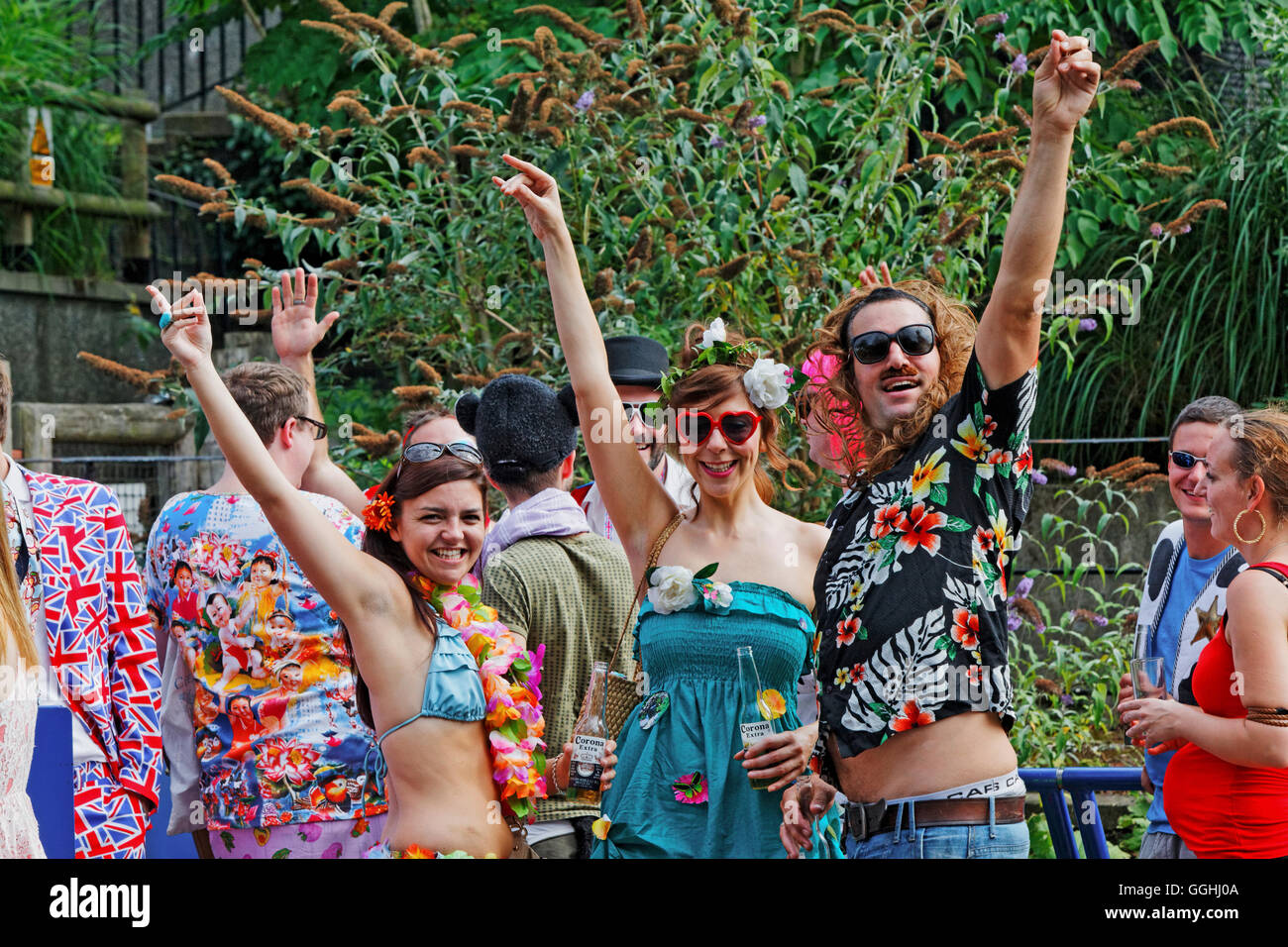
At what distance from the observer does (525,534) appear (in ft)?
11.5

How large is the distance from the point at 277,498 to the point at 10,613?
1.72 feet

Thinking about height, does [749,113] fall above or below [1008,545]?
above

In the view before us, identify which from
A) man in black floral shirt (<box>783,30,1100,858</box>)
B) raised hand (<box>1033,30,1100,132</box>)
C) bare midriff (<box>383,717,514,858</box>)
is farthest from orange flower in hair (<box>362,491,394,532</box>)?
raised hand (<box>1033,30,1100,132</box>)

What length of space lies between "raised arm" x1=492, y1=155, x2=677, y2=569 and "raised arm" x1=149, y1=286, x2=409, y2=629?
52 cm

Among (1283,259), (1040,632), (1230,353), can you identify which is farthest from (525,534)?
(1283,259)

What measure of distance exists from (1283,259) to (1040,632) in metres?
3.42

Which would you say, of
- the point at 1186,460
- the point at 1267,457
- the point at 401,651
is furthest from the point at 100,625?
the point at 1186,460

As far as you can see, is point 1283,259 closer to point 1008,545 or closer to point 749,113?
point 749,113

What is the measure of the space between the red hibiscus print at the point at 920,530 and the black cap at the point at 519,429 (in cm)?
128

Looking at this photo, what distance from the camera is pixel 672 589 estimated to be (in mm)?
2877

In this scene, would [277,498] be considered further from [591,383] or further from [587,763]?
[587,763]

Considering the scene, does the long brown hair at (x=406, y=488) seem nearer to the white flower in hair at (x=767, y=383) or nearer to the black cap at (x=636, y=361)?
the white flower in hair at (x=767, y=383)

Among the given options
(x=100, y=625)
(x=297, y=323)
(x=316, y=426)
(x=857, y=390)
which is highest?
(x=297, y=323)

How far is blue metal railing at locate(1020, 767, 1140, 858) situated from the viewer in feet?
11.9
